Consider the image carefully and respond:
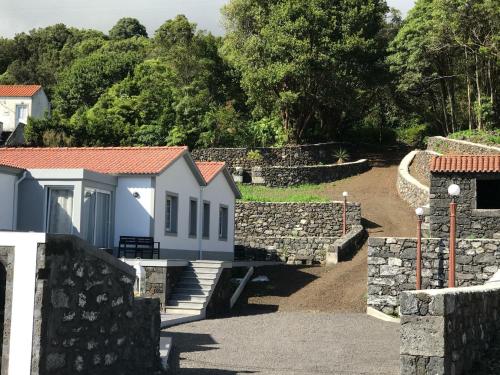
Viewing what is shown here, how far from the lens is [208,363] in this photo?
39.2ft

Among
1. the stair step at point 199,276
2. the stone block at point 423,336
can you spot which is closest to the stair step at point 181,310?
the stair step at point 199,276

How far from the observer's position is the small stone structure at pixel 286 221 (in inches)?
1242

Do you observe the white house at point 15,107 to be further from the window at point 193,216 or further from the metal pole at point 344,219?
the window at point 193,216

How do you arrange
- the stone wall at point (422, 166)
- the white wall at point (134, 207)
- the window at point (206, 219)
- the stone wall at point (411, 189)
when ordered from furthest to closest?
the stone wall at point (422, 166)
the stone wall at point (411, 189)
the window at point (206, 219)
the white wall at point (134, 207)

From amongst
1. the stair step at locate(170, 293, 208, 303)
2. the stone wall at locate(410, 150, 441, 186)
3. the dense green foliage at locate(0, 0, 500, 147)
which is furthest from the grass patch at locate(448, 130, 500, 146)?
the stair step at locate(170, 293, 208, 303)

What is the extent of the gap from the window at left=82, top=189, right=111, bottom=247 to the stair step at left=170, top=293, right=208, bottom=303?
8.92ft

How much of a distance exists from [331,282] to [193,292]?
478 cm

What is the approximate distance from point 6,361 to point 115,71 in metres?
54.0

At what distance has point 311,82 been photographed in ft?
144

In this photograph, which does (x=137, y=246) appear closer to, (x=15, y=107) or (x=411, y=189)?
(x=411, y=189)

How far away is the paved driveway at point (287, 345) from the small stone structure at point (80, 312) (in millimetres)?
1231

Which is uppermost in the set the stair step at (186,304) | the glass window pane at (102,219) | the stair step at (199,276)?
the glass window pane at (102,219)

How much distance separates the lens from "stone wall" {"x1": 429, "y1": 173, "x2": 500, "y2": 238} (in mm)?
20516

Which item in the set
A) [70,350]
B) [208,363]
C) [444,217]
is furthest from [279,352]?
[444,217]
